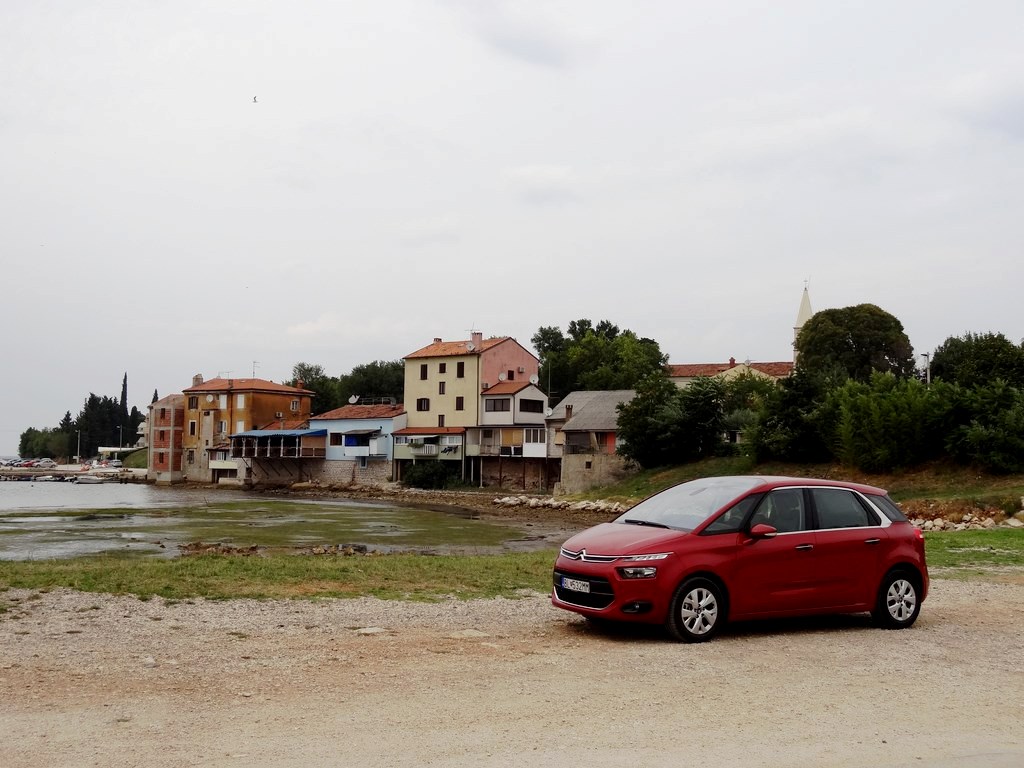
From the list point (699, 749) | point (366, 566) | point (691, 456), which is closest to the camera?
point (699, 749)

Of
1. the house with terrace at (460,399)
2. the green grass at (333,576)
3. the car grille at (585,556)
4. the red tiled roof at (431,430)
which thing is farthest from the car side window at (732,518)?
the red tiled roof at (431,430)

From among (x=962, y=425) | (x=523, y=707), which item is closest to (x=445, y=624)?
(x=523, y=707)

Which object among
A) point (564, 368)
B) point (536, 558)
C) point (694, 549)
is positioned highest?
point (564, 368)

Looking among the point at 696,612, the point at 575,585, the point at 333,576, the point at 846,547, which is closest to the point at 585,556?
the point at 575,585

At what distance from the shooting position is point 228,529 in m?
34.3

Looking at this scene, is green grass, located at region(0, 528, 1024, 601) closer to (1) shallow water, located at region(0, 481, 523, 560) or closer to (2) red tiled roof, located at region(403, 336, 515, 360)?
(1) shallow water, located at region(0, 481, 523, 560)

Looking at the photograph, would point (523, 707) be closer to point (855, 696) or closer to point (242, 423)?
→ point (855, 696)

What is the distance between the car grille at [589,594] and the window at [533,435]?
63.3 metres

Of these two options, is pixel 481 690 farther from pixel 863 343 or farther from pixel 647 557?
pixel 863 343

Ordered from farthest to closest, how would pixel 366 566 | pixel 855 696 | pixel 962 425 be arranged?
1. pixel 962 425
2. pixel 366 566
3. pixel 855 696

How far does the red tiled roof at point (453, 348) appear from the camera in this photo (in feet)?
255

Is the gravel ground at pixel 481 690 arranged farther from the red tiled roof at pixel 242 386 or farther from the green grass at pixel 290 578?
the red tiled roof at pixel 242 386

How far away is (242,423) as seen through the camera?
303 feet

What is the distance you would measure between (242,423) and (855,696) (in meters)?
90.4
